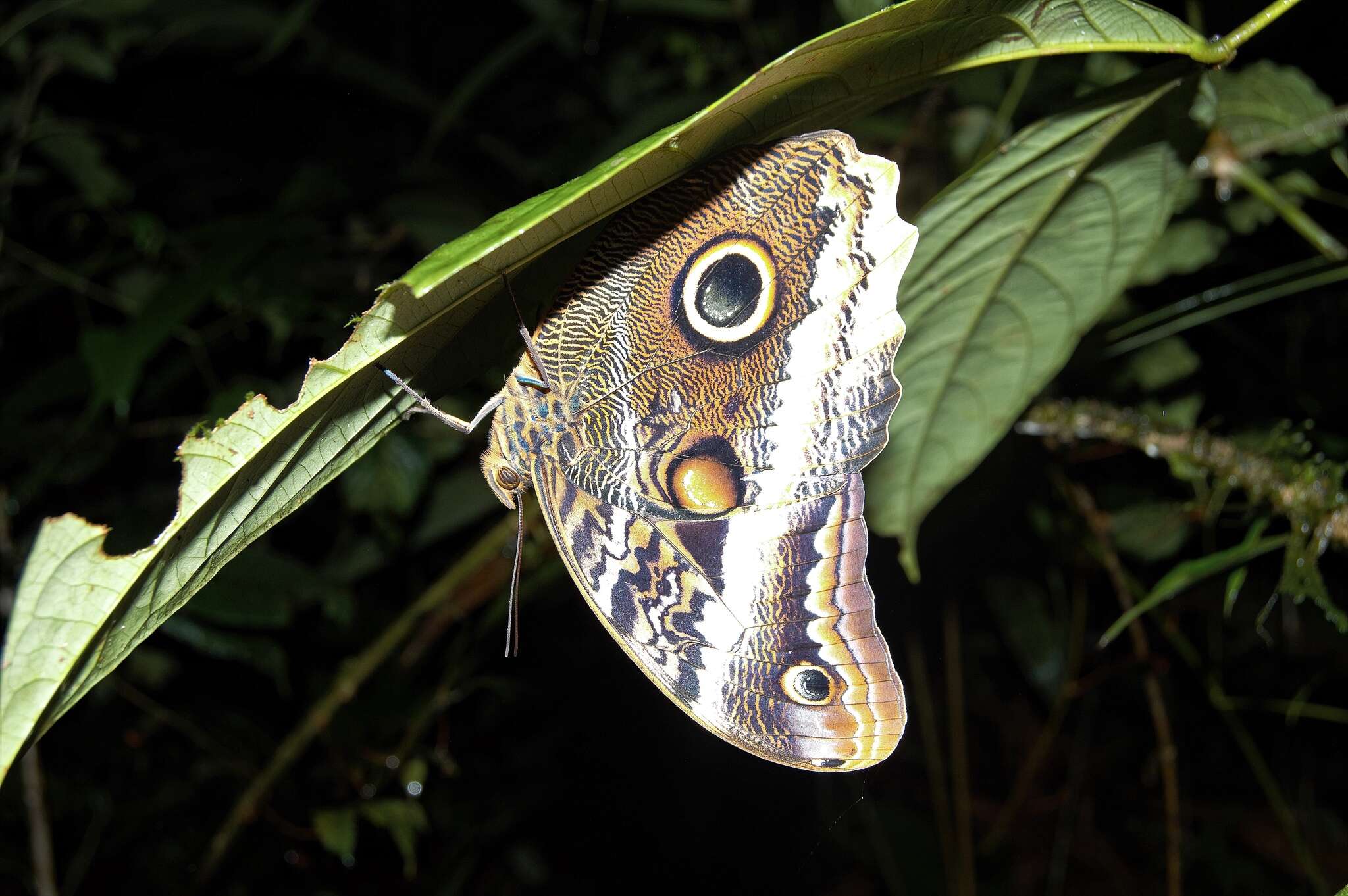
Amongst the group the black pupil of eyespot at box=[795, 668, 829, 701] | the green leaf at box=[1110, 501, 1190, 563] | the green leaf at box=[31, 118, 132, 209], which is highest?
the green leaf at box=[31, 118, 132, 209]

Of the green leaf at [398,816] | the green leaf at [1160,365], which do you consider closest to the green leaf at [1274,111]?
the green leaf at [1160,365]

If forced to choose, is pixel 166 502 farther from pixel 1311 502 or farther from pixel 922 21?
pixel 1311 502

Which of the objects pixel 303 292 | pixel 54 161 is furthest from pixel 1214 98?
pixel 54 161

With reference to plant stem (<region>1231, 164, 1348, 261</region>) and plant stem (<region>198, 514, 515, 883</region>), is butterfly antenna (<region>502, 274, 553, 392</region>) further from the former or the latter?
plant stem (<region>1231, 164, 1348, 261</region>)

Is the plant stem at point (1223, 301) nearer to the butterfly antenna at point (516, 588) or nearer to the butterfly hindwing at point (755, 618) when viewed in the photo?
the butterfly hindwing at point (755, 618)

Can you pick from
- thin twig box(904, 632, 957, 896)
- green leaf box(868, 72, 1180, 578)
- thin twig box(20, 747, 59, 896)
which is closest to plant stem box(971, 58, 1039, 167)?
green leaf box(868, 72, 1180, 578)
